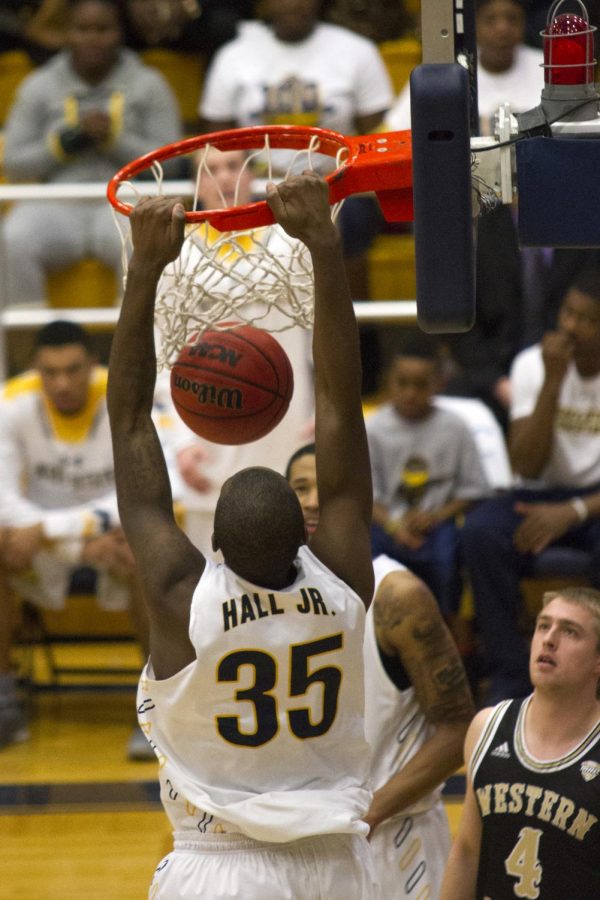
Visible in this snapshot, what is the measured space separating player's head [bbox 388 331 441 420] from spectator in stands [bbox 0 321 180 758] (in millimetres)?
1024

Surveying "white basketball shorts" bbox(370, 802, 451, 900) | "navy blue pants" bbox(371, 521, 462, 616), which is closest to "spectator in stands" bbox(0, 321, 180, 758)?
"navy blue pants" bbox(371, 521, 462, 616)

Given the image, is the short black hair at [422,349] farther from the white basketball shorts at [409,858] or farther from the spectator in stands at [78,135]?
the white basketball shorts at [409,858]

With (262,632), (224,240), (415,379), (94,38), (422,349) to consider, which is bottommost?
(415,379)

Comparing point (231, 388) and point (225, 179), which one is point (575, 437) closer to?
point (225, 179)

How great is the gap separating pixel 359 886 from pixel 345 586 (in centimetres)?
63

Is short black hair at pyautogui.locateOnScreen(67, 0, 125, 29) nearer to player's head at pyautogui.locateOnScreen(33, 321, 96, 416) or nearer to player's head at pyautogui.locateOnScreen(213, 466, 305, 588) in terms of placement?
player's head at pyautogui.locateOnScreen(33, 321, 96, 416)

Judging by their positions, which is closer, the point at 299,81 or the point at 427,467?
the point at 427,467

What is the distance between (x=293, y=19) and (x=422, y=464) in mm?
2740

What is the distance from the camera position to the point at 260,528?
3012 millimetres

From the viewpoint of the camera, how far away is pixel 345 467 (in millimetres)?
3117

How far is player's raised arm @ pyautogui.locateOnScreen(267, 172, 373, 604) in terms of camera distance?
10.1 feet

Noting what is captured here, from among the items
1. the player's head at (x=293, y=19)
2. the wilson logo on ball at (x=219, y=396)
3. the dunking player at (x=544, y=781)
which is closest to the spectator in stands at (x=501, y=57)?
the player's head at (x=293, y=19)

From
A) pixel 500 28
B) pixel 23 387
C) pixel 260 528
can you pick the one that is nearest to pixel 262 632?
pixel 260 528

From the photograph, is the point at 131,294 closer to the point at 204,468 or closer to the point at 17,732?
the point at 204,468
